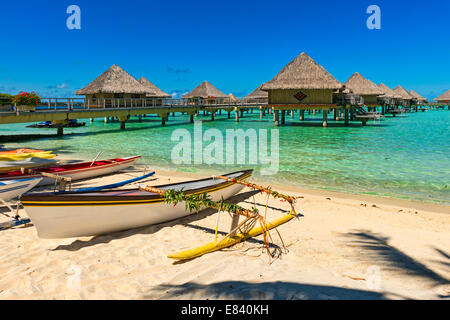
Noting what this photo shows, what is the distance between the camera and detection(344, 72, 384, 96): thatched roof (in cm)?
4684

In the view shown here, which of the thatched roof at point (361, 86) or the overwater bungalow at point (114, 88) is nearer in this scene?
the overwater bungalow at point (114, 88)

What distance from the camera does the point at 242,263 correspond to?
4645mm

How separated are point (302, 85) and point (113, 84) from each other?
20.8m

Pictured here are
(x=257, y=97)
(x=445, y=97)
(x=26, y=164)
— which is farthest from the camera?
(x=445, y=97)

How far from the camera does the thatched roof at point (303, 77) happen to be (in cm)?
3125

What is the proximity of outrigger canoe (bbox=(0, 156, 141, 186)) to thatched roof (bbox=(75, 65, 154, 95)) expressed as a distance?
25.3 metres

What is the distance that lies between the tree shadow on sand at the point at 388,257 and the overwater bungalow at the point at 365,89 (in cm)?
4584

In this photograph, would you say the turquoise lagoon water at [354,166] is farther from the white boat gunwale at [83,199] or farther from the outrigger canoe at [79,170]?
the white boat gunwale at [83,199]

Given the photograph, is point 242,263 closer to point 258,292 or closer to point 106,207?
point 258,292

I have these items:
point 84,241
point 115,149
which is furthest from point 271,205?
point 115,149

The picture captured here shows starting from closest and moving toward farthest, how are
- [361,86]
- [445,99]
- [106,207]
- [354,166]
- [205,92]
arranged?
[106,207]
[354,166]
[361,86]
[205,92]
[445,99]

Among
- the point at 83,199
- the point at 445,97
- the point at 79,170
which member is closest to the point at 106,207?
the point at 83,199

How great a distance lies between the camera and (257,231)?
5.80m

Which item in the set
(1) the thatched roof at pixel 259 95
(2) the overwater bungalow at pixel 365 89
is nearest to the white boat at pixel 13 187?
(1) the thatched roof at pixel 259 95
